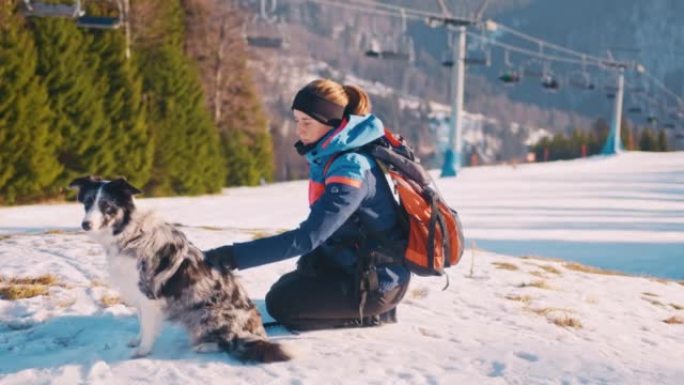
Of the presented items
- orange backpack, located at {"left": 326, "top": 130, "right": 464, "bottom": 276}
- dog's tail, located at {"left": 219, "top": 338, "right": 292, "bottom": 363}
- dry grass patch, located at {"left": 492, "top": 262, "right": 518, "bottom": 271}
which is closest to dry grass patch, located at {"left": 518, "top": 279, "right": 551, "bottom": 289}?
dry grass patch, located at {"left": 492, "top": 262, "right": 518, "bottom": 271}

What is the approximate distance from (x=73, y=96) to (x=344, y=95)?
20.9 metres

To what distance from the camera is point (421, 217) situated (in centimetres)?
478

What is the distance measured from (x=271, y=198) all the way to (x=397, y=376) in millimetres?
18952

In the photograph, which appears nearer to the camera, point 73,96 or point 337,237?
point 337,237

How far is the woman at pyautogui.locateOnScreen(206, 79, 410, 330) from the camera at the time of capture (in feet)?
14.6

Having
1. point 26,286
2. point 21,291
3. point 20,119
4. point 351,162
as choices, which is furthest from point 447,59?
point 351,162

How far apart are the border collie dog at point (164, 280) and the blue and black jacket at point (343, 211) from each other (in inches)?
11.0

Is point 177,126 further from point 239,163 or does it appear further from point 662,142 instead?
point 662,142

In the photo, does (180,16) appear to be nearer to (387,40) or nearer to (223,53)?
(223,53)

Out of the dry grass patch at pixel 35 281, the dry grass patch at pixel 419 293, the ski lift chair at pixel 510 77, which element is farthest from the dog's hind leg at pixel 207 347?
the ski lift chair at pixel 510 77

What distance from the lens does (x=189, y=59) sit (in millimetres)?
30906

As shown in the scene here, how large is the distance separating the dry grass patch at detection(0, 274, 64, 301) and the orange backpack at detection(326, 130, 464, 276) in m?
3.07

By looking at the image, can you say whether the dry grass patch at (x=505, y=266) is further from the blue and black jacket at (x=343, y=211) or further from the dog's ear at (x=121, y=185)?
the dog's ear at (x=121, y=185)

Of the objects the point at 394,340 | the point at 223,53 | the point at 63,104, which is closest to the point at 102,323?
the point at 394,340
